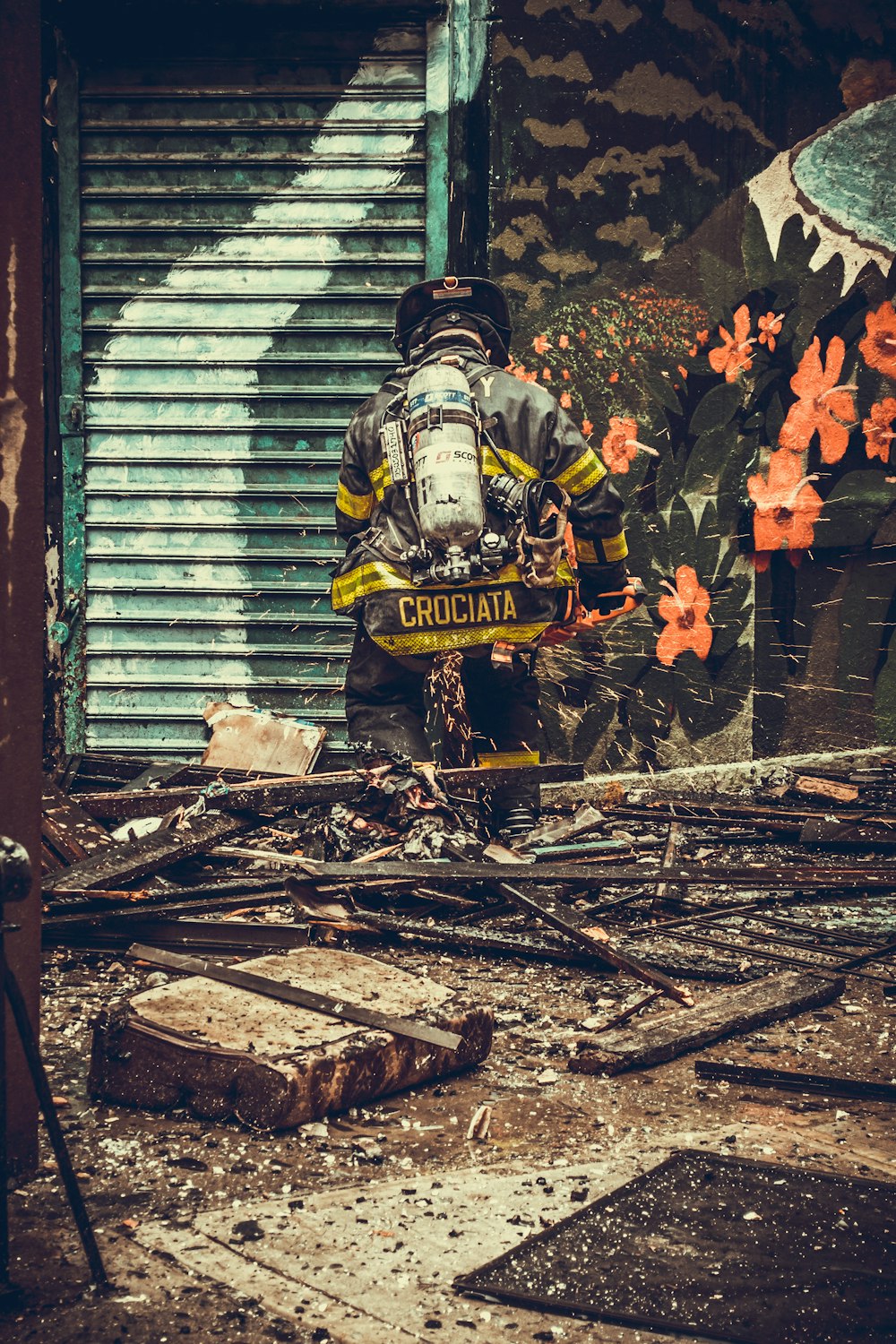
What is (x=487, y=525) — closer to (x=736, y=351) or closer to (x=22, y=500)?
(x=736, y=351)

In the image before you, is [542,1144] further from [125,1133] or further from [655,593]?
[655,593]

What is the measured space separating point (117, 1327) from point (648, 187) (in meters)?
5.86

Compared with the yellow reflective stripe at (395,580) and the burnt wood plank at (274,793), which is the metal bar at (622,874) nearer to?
the burnt wood plank at (274,793)

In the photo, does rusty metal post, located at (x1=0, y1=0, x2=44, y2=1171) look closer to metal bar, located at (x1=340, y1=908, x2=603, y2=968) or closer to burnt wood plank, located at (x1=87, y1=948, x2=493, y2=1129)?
burnt wood plank, located at (x1=87, y1=948, x2=493, y2=1129)

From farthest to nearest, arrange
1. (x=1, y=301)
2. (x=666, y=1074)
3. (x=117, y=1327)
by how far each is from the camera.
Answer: (x=666, y=1074) → (x=1, y=301) → (x=117, y=1327)

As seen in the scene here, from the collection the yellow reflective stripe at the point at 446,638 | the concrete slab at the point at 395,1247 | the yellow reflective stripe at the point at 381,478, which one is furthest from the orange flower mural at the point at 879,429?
the concrete slab at the point at 395,1247

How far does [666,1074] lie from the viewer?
10.0 feet

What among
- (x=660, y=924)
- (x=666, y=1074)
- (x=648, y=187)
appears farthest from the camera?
(x=648, y=187)

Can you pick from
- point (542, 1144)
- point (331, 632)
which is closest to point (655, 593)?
point (331, 632)

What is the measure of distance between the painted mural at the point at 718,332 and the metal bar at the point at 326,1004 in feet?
11.8

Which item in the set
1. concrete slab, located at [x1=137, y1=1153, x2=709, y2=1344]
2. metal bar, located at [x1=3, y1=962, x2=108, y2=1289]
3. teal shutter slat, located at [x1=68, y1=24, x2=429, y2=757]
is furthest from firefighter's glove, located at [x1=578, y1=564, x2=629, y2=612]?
metal bar, located at [x1=3, y1=962, x2=108, y2=1289]

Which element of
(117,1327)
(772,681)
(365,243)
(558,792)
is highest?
(365,243)

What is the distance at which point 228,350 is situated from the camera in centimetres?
680

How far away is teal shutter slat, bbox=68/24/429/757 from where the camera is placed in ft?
22.0
